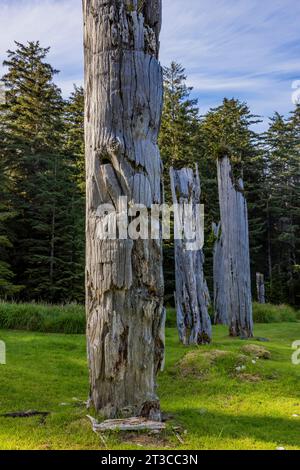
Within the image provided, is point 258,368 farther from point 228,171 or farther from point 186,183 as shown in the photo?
point 228,171

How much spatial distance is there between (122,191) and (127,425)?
205cm

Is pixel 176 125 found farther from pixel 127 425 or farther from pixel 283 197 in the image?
pixel 127 425

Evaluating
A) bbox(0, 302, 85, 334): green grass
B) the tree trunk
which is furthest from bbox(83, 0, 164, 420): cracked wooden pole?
the tree trunk

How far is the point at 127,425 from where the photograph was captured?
369 cm

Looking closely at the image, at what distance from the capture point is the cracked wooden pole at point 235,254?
10.7m

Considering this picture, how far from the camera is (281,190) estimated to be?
1368 inches

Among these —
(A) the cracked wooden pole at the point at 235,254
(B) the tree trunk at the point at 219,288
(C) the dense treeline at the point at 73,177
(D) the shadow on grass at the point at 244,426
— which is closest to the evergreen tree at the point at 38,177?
(C) the dense treeline at the point at 73,177

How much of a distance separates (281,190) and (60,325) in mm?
27259

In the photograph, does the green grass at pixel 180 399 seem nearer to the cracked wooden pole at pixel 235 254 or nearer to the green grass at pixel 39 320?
the cracked wooden pole at pixel 235 254

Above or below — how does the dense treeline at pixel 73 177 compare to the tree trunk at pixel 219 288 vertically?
above

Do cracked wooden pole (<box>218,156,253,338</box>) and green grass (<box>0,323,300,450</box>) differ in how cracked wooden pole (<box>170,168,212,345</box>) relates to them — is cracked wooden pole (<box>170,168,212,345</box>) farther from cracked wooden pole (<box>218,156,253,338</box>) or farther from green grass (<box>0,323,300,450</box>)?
cracked wooden pole (<box>218,156,253,338</box>)

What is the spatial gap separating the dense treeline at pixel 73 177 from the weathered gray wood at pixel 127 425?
1306 cm

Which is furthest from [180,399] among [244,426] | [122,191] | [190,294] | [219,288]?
[219,288]

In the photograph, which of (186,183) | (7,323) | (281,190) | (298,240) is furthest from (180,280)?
(281,190)
